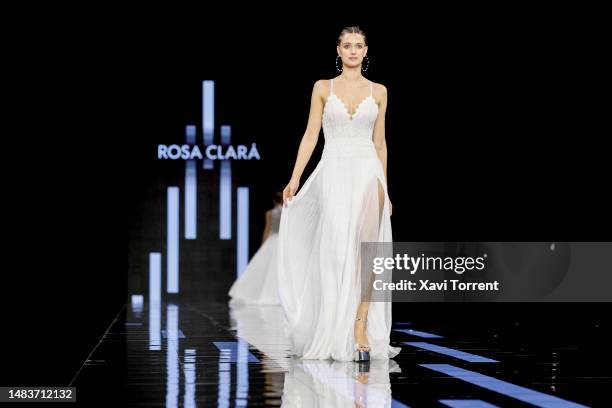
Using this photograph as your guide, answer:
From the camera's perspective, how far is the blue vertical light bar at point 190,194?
14.7 meters

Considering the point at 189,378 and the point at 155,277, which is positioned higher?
the point at 155,277

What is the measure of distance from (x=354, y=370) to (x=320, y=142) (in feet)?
30.6

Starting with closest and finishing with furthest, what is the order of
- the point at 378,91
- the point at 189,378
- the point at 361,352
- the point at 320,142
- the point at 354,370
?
the point at 189,378 → the point at 354,370 → the point at 361,352 → the point at 378,91 → the point at 320,142

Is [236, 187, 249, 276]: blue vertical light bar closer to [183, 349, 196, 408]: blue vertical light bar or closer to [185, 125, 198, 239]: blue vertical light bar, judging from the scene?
[185, 125, 198, 239]: blue vertical light bar

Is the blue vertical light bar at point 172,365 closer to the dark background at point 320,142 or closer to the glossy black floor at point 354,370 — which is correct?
the glossy black floor at point 354,370

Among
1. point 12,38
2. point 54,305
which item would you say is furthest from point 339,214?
point 54,305

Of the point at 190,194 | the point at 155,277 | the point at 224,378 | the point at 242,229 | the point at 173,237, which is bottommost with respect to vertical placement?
the point at 224,378

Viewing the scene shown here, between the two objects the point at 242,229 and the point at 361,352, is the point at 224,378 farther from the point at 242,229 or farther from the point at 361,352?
the point at 242,229

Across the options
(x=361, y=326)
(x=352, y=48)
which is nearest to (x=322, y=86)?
(x=352, y=48)

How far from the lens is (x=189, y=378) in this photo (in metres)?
4.29

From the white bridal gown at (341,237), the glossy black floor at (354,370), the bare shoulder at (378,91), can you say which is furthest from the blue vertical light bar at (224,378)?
the bare shoulder at (378,91)

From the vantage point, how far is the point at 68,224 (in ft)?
A: 22.0

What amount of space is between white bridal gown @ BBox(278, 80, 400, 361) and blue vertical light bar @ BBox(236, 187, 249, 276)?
9.34 m

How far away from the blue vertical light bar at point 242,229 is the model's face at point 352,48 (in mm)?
9504
